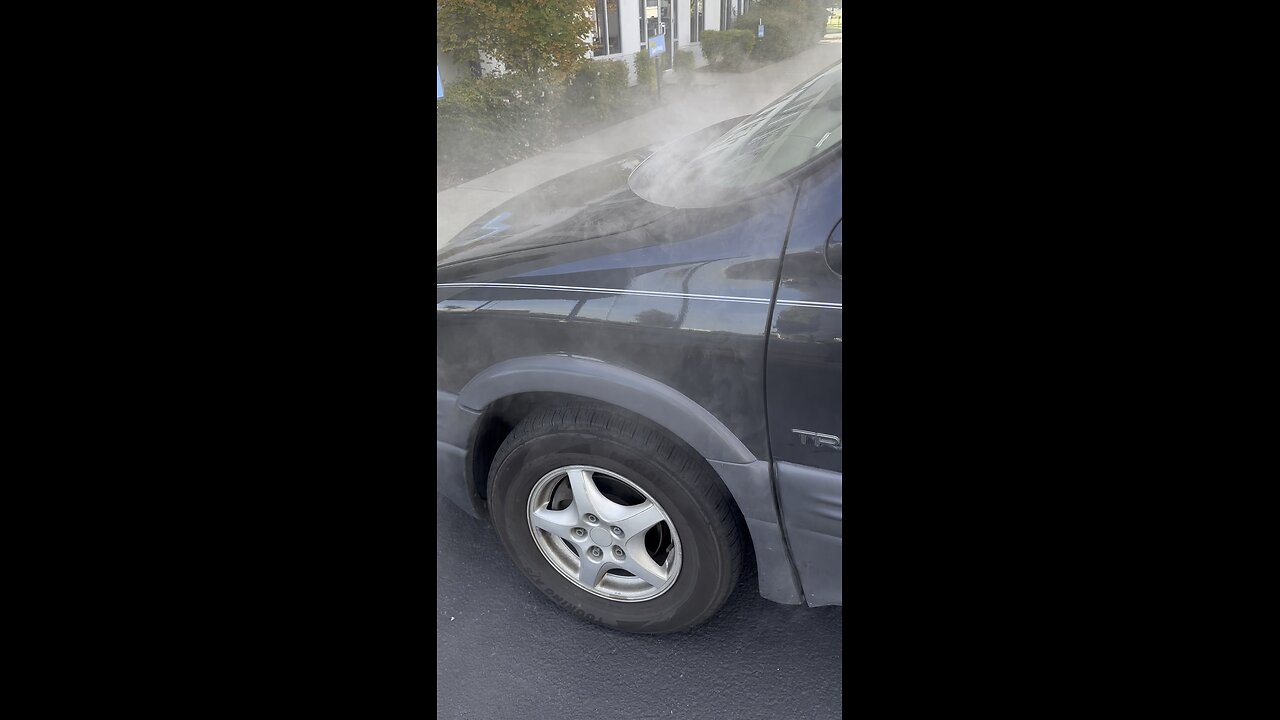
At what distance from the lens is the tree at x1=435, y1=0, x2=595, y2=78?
1.15 meters

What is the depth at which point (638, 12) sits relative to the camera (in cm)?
164

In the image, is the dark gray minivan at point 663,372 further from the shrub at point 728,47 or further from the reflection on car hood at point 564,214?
the shrub at point 728,47

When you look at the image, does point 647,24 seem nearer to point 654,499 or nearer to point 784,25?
point 784,25

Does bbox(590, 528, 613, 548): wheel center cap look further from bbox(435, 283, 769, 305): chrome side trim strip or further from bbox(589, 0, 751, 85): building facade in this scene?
bbox(589, 0, 751, 85): building facade

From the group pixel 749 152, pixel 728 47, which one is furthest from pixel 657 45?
pixel 749 152

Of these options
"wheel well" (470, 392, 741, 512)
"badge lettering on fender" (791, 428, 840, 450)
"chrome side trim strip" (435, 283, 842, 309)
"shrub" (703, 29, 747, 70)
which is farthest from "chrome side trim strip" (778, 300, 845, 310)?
"shrub" (703, 29, 747, 70)

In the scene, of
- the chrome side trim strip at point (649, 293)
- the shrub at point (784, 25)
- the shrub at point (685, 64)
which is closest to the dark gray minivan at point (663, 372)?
the chrome side trim strip at point (649, 293)

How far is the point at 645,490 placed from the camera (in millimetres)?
1860

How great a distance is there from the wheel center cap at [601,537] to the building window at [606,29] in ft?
3.81

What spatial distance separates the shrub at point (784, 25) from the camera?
1.29 meters

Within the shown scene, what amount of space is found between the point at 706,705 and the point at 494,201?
1.41 metres
